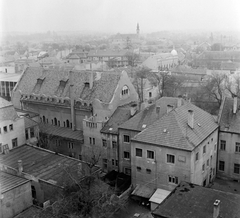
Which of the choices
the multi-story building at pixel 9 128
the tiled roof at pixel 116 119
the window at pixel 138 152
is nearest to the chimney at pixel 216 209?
the window at pixel 138 152

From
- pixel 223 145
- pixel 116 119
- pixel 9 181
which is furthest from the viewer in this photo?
pixel 116 119

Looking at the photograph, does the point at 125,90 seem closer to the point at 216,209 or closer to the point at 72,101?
the point at 72,101

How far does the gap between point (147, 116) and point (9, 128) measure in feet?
62.8

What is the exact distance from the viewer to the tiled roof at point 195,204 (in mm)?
28188

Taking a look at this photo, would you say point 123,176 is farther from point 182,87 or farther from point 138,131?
point 182,87

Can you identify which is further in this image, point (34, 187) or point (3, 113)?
point (3, 113)

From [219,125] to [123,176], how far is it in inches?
569

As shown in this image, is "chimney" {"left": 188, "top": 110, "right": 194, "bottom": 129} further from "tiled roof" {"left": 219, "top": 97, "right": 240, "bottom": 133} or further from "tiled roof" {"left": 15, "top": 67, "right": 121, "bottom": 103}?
"tiled roof" {"left": 15, "top": 67, "right": 121, "bottom": 103}

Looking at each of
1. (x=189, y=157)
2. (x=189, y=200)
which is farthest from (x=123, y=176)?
(x=189, y=200)

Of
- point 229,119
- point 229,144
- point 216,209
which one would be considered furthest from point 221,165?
point 216,209

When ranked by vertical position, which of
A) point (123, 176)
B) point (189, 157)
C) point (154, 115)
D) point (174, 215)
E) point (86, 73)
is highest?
point (86, 73)

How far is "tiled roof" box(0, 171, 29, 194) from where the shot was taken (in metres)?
32.9

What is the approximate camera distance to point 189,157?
35594 mm

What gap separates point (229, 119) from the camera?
43.3m
